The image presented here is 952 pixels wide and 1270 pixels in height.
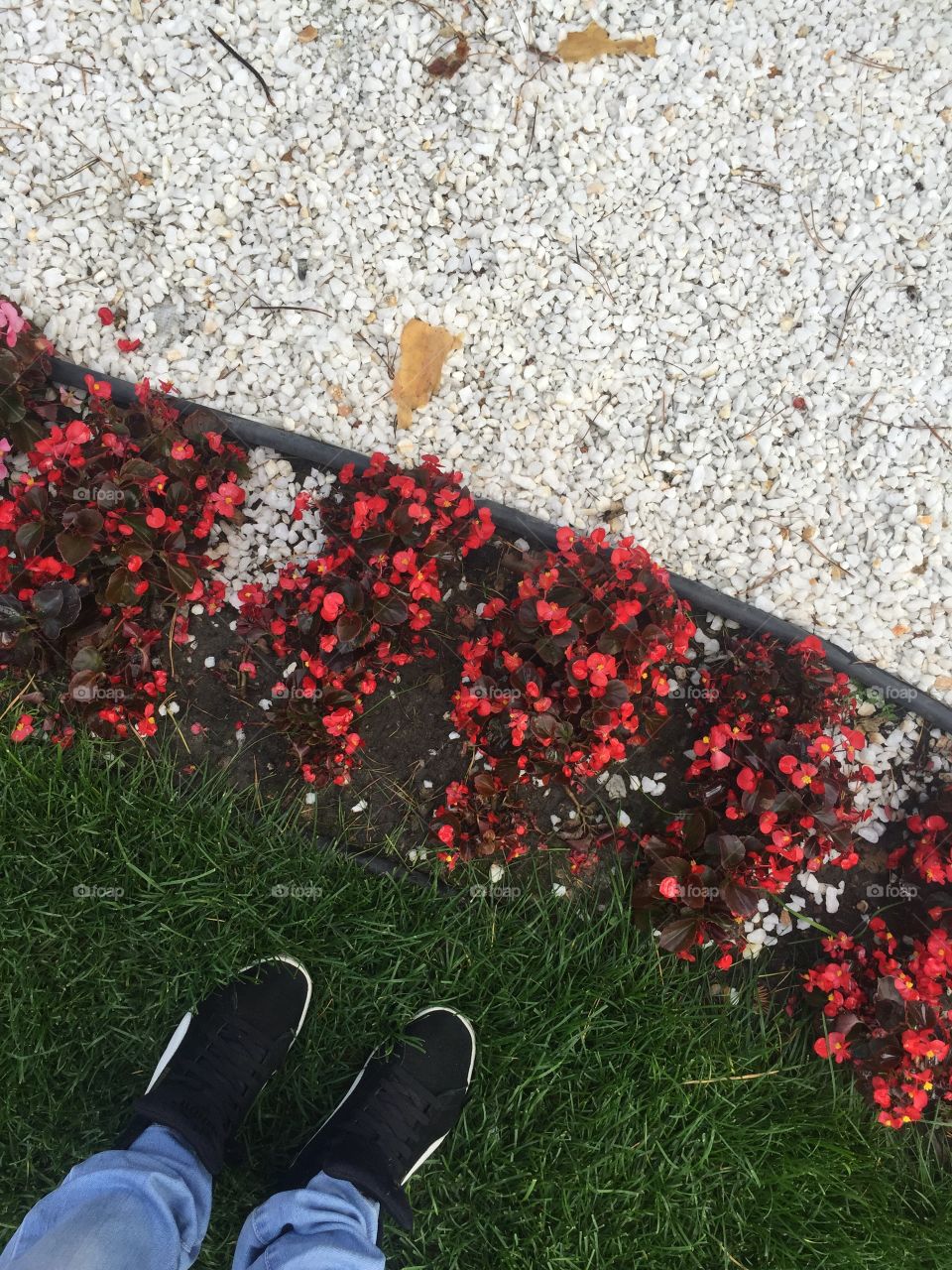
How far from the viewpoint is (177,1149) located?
1965 millimetres

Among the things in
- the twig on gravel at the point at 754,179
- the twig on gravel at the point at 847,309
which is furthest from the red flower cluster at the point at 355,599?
the twig on gravel at the point at 754,179

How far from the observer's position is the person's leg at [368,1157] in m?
1.84

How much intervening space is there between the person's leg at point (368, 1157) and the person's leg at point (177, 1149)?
0.19 metres

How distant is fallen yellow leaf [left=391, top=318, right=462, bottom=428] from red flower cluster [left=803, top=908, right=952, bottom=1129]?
1988mm

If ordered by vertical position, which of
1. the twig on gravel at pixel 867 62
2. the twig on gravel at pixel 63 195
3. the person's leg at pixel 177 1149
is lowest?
the person's leg at pixel 177 1149

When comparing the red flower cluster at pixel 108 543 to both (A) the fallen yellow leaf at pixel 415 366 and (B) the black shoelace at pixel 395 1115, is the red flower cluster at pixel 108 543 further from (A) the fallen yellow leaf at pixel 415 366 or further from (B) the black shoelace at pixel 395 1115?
(B) the black shoelace at pixel 395 1115

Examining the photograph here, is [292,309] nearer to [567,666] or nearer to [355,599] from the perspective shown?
[355,599]

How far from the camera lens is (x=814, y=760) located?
2.12 metres

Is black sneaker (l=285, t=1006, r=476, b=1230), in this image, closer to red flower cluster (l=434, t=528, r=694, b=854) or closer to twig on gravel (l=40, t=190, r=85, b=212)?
red flower cluster (l=434, t=528, r=694, b=854)

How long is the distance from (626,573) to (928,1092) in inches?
66.5

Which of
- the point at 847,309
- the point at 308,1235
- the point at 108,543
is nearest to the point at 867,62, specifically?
the point at 847,309

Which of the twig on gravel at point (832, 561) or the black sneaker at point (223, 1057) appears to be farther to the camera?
the twig on gravel at point (832, 561)

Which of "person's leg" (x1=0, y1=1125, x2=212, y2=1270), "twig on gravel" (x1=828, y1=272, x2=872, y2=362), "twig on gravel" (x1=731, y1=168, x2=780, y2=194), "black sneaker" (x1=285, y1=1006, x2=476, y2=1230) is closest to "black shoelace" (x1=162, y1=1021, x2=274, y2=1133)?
"person's leg" (x1=0, y1=1125, x2=212, y2=1270)

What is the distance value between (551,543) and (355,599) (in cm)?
65
